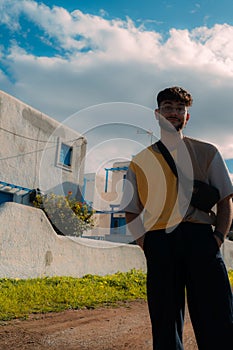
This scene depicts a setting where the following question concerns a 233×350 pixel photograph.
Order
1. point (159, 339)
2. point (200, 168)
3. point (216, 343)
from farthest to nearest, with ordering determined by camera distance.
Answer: point (200, 168) → point (159, 339) → point (216, 343)

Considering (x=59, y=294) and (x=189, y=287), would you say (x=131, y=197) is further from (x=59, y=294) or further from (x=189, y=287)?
(x=59, y=294)

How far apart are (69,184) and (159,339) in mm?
13316

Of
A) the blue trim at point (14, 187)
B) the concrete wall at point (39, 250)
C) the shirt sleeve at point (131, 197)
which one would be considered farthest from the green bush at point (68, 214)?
the shirt sleeve at point (131, 197)

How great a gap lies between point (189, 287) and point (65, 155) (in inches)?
530

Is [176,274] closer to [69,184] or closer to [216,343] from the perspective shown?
[216,343]

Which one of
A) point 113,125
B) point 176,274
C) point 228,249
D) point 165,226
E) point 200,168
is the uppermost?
point 113,125

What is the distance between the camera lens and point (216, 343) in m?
2.00

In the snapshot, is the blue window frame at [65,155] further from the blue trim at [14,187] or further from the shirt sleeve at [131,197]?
the shirt sleeve at [131,197]

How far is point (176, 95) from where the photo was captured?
2.35m

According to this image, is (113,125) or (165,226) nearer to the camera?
(165,226)

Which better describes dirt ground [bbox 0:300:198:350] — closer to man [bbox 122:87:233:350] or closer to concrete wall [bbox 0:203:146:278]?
man [bbox 122:87:233:350]

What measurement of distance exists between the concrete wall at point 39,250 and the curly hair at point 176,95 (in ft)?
16.1

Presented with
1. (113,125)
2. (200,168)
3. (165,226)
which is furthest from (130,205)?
(113,125)

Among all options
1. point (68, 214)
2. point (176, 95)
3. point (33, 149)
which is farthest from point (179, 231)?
point (33, 149)
